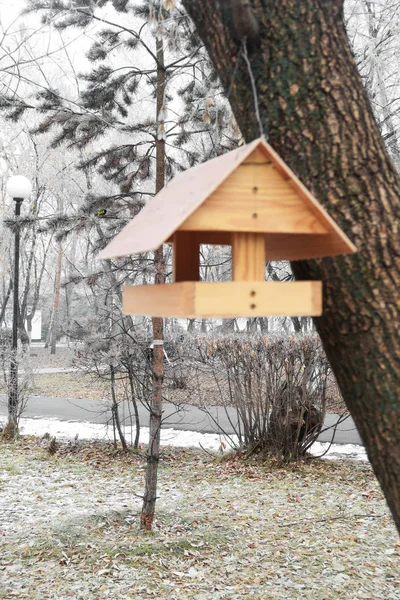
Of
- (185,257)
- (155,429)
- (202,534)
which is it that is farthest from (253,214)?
(202,534)

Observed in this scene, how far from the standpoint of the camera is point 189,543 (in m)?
4.38

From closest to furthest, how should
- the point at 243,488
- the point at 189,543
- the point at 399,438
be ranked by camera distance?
the point at 399,438, the point at 189,543, the point at 243,488

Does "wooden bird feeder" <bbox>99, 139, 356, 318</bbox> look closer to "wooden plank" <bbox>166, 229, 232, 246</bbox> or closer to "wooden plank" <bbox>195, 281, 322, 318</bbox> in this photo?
"wooden plank" <bbox>195, 281, 322, 318</bbox>

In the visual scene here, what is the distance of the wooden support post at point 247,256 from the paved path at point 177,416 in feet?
21.1

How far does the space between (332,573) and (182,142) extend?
3.80m

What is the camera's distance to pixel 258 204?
1626 millimetres

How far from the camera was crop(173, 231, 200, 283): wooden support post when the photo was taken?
2.10 m

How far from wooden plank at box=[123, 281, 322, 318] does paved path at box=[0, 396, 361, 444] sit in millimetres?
6540

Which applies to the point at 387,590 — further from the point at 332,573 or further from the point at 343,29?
the point at 343,29

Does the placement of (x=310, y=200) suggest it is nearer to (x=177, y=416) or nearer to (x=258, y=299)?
(x=258, y=299)

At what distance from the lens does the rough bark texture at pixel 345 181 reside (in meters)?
Result: 1.59

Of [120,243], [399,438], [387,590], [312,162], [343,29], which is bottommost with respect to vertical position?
[387,590]

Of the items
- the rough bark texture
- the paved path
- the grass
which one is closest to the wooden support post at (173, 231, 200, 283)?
the rough bark texture

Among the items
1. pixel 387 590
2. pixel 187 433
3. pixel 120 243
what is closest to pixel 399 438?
pixel 120 243
